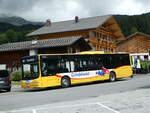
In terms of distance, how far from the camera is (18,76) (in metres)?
32.8

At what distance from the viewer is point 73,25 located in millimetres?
57312

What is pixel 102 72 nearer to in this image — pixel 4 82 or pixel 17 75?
pixel 4 82

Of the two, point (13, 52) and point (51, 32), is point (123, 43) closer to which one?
point (51, 32)

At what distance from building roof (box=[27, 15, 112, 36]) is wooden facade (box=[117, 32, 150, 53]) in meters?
13.0

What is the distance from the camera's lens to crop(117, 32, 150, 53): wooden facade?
219 feet

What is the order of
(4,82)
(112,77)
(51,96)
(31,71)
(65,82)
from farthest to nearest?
(112,77)
(65,82)
(4,82)
(31,71)
(51,96)

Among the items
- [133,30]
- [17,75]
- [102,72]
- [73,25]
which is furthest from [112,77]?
[133,30]

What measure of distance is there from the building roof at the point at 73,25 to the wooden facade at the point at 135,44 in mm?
12993

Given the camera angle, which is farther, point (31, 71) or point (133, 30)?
point (133, 30)

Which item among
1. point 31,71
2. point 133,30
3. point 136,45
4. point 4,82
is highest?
point 133,30

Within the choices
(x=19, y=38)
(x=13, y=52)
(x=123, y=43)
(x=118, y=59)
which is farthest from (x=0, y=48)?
(x=19, y=38)

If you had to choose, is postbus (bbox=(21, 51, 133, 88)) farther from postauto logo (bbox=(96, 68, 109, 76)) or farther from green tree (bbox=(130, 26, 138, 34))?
green tree (bbox=(130, 26, 138, 34))

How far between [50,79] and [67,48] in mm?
15025

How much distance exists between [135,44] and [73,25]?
1658 cm
